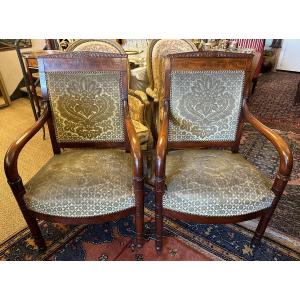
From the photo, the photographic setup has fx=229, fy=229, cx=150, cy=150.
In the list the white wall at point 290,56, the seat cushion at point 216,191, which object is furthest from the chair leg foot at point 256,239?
the white wall at point 290,56

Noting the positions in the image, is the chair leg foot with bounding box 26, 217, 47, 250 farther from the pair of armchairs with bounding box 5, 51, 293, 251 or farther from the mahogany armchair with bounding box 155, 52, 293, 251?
the mahogany armchair with bounding box 155, 52, 293, 251

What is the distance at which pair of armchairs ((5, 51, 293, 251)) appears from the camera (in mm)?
1101

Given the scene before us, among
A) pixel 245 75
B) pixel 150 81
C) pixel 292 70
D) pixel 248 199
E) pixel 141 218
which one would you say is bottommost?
pixel 292 70

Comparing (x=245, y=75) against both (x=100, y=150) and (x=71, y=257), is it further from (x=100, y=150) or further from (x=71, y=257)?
(x=71, y=257)

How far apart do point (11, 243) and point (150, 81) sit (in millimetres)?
1794

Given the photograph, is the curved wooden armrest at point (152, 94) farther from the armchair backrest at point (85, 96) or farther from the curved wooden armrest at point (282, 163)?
the curved wooden armrest at point (282, 163)

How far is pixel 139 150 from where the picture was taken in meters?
1.08

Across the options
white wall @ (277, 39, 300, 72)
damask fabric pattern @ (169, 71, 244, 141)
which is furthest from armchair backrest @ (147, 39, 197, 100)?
white wall @ (277, 39, 300, 72)

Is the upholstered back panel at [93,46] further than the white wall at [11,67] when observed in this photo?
No

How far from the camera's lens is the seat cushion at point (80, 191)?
1.09 m

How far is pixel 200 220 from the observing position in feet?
3.81

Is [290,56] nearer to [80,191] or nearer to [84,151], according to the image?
[84,151]

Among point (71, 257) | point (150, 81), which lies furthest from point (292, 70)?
point (71, 257)

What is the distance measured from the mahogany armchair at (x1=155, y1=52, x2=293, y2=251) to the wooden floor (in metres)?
1.06
